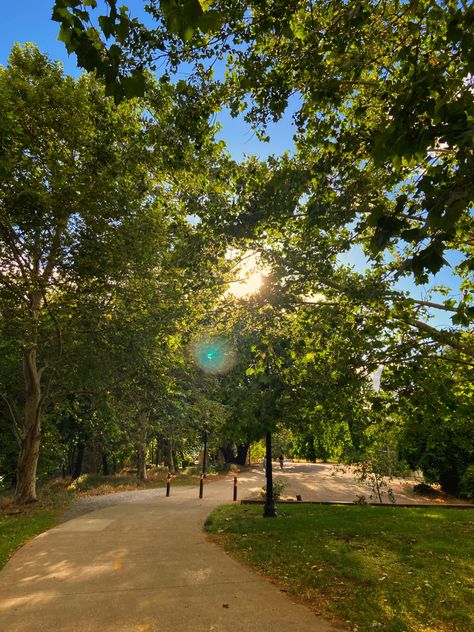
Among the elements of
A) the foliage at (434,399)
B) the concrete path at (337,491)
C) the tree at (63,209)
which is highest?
the tree at (63,209)

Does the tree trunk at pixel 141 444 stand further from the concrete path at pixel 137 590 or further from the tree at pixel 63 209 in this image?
the concrete path at pixel 137 590

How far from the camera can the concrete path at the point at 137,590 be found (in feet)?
16.1

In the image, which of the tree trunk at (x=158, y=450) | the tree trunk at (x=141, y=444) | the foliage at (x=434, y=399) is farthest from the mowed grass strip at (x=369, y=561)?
the tree trunk at (x=158, y=450)

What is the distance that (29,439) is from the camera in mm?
16969

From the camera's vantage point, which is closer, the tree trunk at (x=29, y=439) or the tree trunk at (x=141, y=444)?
the tree trunk at (x=29, y=439)

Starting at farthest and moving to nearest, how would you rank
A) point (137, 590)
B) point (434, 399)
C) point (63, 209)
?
point (63, 209) < point (434, 399) < point (137, 590)

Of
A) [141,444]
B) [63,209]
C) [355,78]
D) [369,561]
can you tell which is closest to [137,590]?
[369,561]

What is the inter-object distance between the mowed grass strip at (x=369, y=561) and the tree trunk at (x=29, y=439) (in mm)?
8422

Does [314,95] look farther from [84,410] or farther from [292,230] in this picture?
[84,410]

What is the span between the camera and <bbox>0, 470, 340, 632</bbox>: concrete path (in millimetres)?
4914

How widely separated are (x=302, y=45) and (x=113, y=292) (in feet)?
39.5

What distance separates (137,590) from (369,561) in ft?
14.2

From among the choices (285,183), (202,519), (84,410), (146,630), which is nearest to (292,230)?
(285,183)

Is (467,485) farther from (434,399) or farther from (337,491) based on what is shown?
(434,399)
